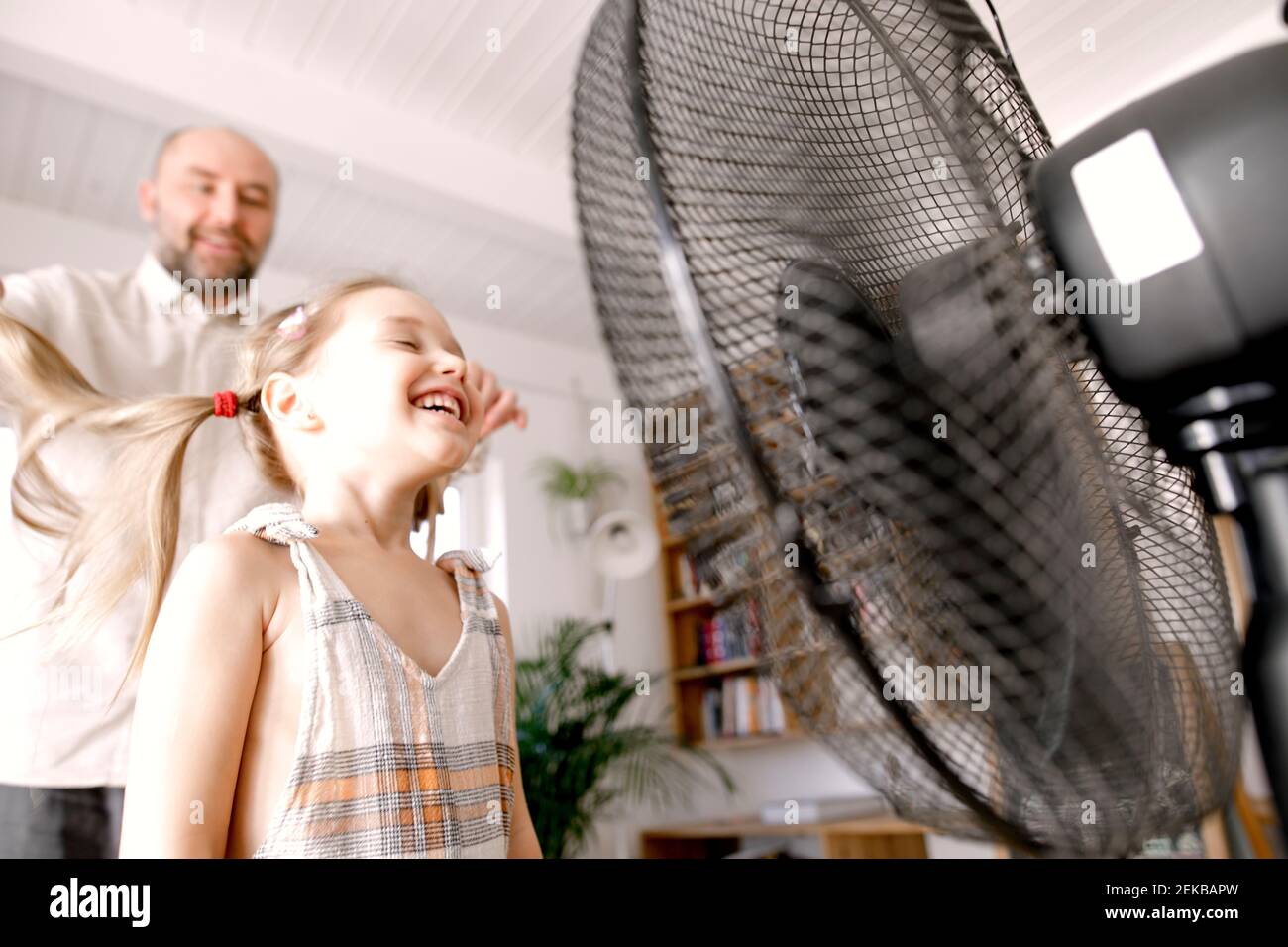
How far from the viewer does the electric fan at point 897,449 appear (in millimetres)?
260

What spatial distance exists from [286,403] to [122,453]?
10cm

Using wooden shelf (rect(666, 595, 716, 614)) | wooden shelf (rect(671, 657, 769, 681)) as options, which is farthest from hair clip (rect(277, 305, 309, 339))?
wooden shelf (rect(666, 595, 716, 614))

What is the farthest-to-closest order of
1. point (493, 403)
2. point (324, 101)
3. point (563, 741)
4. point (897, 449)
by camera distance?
point (563, 741)
point (324, 101)
point (493, 403)
point (897, 449)

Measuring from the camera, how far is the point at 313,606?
43 cm

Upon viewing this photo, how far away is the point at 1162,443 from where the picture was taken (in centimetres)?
27

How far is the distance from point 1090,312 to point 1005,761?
0.44 feet

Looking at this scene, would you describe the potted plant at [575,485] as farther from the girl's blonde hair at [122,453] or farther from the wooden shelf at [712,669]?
the girl's blonde hair at [122,453]

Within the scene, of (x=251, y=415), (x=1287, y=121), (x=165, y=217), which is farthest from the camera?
(x=165, y=217)

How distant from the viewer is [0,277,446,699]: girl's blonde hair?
508 millimetres

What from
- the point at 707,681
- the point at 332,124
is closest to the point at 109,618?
the point at 332,124

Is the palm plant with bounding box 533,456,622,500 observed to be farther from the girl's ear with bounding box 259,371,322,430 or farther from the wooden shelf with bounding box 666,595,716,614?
the girl's ear with bounding box 259,371,322,430

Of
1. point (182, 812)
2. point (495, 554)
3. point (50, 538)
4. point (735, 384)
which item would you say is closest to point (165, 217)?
point (50, 538)

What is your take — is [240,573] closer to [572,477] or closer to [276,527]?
[276,527]
